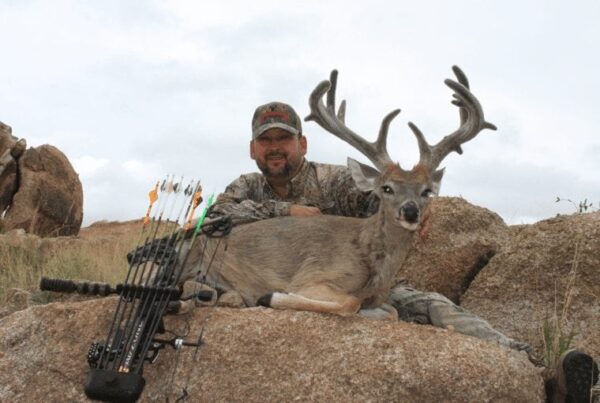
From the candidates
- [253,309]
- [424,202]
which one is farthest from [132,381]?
[424,202]

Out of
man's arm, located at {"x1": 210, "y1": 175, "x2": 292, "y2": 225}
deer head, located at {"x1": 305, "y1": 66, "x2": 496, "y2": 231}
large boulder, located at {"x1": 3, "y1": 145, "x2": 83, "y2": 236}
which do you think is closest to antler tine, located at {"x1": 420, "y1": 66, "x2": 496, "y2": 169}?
deer head, located at {"x1": 305, "y1": 66, "x2": 496, "y2": 231}

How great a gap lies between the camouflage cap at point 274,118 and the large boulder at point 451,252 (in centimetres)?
189

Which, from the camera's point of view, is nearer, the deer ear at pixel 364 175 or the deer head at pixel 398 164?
the deer head at pixel 398 164

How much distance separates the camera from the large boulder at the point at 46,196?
69.4 ft

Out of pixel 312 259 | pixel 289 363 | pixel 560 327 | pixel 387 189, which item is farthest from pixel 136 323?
pixel 560 327

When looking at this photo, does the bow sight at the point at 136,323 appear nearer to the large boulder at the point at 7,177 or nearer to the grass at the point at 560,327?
the grass at the point at 560,327

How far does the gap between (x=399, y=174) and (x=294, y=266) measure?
1158 mm

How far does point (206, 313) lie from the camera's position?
504 centimetres

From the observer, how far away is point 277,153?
7676mm

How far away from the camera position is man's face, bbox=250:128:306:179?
25.2 feet

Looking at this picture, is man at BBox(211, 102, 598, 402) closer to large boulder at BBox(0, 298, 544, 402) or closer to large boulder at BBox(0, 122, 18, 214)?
large boulder at BBox(0, 298, 544, 402)

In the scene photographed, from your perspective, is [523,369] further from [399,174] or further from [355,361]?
[399,174]

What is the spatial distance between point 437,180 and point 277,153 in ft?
6.80

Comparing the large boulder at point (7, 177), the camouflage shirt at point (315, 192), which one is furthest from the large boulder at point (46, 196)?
the camouflage shirt at point (315, 192)
